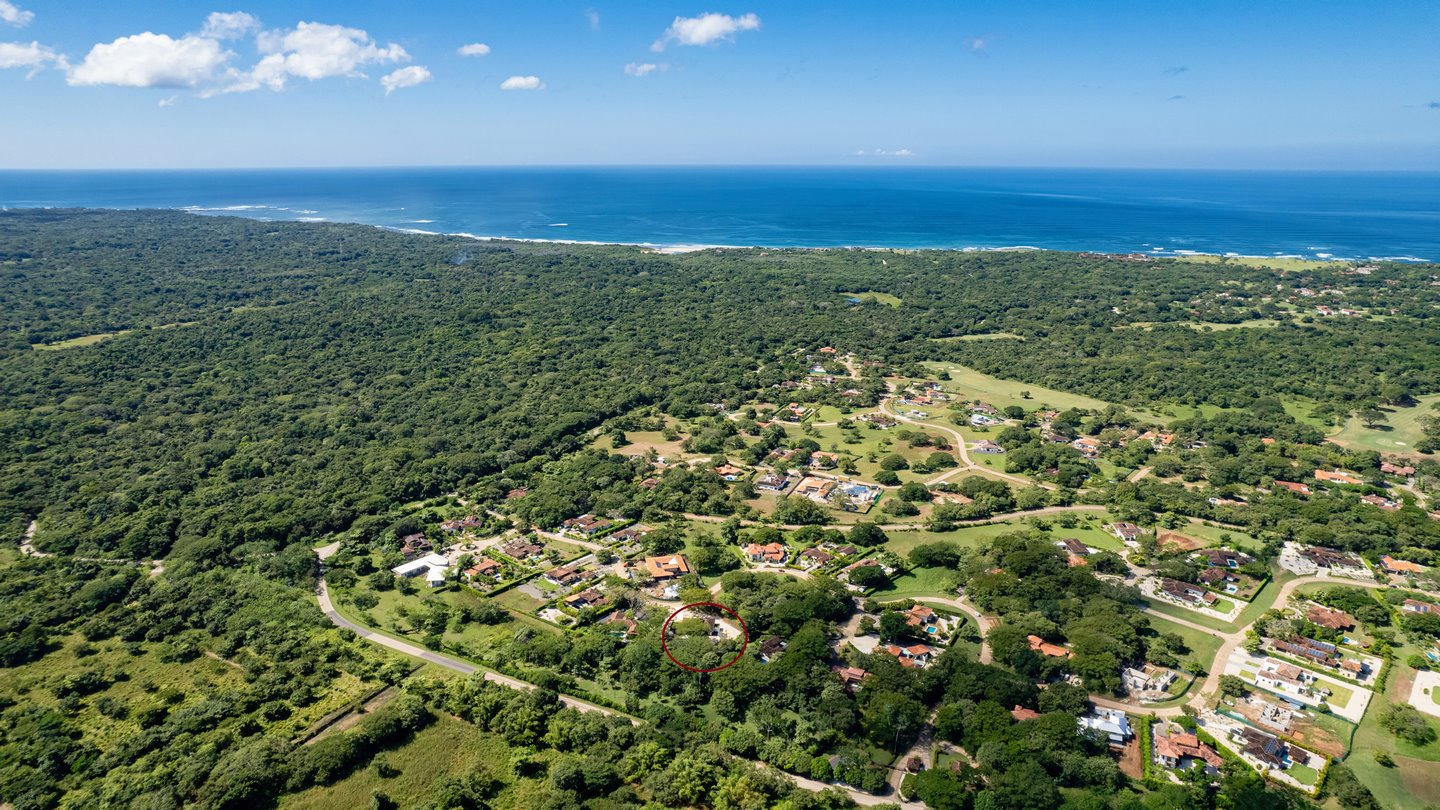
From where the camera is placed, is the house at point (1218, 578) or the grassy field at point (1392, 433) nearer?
the house at point (1218, 578)

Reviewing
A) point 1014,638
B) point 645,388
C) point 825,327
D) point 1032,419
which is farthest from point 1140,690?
point 825,327

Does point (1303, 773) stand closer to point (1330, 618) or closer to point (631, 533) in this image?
point (1330, 618)

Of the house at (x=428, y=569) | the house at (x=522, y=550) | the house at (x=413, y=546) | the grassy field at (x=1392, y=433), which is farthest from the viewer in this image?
the grassy field at (x=1392, y=433)

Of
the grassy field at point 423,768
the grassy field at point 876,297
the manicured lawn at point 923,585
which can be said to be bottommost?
the grassy field at point 423,768

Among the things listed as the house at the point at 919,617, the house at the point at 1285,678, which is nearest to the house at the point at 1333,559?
the house at the point at 1285,678

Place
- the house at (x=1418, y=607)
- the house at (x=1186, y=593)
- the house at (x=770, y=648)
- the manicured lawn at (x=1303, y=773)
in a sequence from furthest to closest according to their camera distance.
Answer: the house at (x=1186, y=593) → the house at (x=1418, y=607) → the house at (x=770, y=648) → the manicured lawn at (x=1303, y=773)

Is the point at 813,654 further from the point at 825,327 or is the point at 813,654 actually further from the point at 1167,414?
the point at 825,327

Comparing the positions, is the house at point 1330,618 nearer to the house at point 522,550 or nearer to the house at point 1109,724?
the house at point 1109,724
